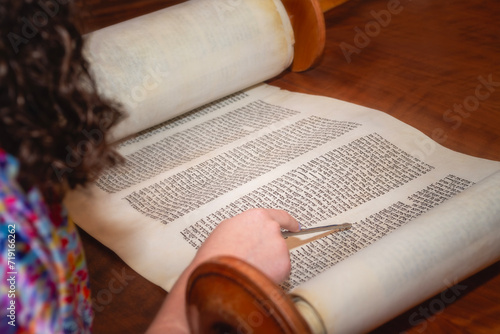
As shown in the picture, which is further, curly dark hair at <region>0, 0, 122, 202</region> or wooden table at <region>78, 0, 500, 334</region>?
wooden table at <region>78, 0, 500, 334</region>

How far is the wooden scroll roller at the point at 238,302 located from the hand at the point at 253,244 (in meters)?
0.12

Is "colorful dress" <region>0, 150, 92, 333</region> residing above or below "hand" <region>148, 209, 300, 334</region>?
above

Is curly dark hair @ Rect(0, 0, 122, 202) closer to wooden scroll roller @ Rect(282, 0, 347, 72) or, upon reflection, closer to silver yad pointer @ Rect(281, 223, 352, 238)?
silver yad pointer @ Rect(281, 223, 352, 238)

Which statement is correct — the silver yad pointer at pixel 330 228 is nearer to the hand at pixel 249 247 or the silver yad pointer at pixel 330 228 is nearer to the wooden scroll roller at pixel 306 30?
the hand at pixel 249 247

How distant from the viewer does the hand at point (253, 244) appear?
59cm

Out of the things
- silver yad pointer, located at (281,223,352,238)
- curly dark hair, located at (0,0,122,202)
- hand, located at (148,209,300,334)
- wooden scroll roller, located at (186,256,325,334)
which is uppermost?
curly dark hair, located at (0,0,122,202)

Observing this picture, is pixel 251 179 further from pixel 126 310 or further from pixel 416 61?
pixel 416 61

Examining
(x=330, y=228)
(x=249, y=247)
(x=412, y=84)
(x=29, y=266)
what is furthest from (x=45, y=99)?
(x=412, y=84)

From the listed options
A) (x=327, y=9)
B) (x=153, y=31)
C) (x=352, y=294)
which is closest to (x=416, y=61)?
(x=327, y=9)

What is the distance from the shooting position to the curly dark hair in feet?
1.19

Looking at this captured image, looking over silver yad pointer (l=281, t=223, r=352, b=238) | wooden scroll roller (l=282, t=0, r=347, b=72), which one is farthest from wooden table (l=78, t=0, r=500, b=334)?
silver yad pointer (l=281, t=223, r=352, b=238)

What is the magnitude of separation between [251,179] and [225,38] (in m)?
0.28

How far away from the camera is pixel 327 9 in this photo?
3.76ft

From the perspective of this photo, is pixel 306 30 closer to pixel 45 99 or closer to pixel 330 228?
pixel 330 228
